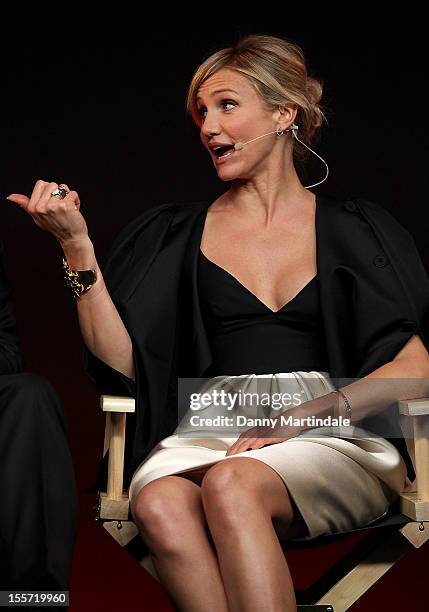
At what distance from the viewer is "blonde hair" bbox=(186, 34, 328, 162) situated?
3.34 meters

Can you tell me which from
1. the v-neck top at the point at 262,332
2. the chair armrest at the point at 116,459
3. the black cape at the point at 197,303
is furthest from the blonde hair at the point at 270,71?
the chair armrest at the point at 116,459

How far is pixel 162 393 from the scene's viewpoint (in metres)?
3.32

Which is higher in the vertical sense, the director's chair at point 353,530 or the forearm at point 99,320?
the forearm at point 99,320

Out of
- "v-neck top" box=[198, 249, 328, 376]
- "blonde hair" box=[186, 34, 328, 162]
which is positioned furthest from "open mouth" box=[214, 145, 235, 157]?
"v-neck top" box=[198, 249, 328, 376]

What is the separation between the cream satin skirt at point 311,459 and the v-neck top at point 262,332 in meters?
0.03

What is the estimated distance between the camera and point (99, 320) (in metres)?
3.18

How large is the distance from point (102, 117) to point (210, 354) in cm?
128

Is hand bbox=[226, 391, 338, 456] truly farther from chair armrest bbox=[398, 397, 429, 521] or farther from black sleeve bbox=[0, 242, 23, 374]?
black sleeve bbox=[0, 242, 23, 374]

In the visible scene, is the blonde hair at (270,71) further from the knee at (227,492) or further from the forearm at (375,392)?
the knee at (227,492)

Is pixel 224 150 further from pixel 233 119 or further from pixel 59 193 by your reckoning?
pixel 59 193

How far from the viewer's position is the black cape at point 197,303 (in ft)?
10.7

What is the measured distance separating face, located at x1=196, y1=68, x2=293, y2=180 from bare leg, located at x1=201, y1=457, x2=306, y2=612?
2.52ft

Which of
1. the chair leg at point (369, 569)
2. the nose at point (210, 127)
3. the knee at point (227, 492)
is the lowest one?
the chair leg at point (369, 569)

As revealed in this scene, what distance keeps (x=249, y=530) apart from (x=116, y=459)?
491mm
